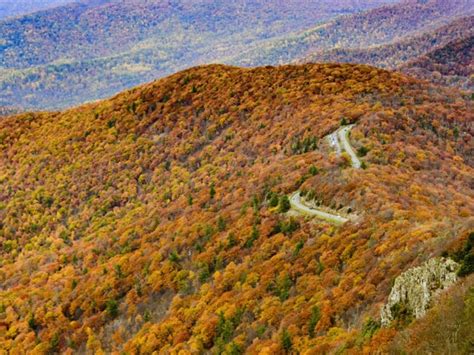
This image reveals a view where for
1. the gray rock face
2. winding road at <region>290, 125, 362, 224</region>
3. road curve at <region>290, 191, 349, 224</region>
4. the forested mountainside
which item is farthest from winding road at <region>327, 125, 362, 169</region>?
the gray rock face

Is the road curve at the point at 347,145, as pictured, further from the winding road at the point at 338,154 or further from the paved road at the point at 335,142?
the paved road at the point at 335,142

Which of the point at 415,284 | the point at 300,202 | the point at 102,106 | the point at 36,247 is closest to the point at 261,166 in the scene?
the point at 300,202

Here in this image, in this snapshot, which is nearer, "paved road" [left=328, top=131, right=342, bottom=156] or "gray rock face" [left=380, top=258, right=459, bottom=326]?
"gray rock face" [left=380, top=258, right=459, bottom=326]

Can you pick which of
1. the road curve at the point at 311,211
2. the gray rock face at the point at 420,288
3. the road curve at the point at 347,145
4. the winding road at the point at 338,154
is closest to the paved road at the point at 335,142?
the winding road at the point at 338,154

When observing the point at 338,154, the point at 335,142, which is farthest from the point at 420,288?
the point at 335,142

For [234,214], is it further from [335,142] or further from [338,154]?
[335,142]

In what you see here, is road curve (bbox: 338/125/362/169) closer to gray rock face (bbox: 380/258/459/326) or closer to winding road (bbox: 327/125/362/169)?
winding road (bbox: 327/125/362/169)

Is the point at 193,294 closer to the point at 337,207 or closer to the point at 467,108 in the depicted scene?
the point at 337,207
